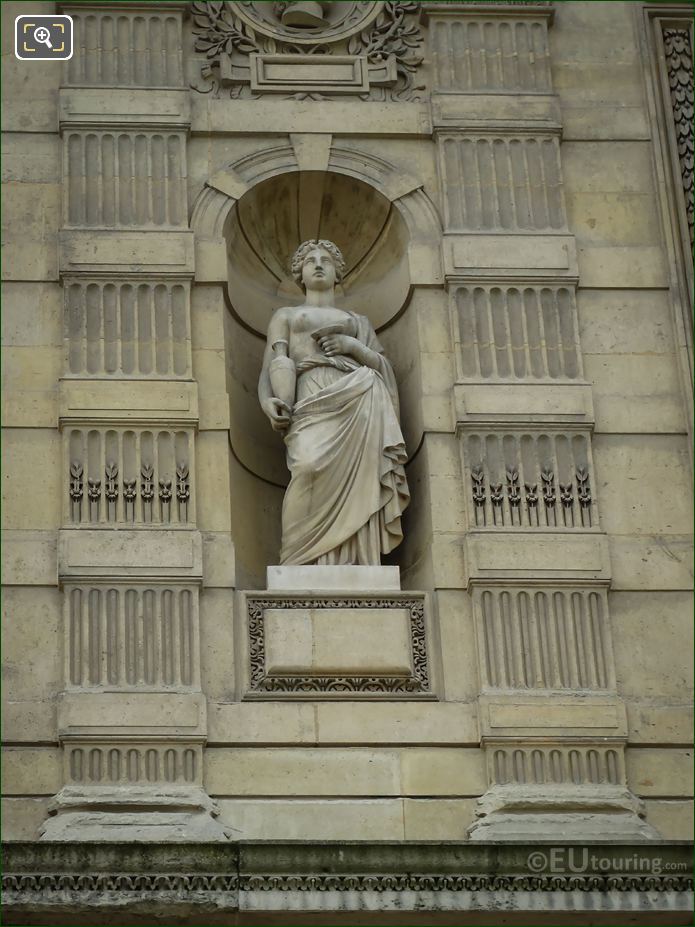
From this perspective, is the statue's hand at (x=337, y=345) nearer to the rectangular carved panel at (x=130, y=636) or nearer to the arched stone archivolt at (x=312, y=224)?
the arched stone archivolt at (x=312, y=224)

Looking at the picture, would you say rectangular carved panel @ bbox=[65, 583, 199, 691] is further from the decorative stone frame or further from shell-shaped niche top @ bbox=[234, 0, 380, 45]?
shell-shaped niche top @ bbox=[234, 0, 380, 45]

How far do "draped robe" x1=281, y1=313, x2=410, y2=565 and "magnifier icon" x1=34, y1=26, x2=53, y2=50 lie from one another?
12.1ft

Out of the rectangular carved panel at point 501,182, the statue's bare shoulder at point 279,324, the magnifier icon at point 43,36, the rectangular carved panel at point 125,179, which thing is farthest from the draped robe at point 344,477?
the magnifier icon at point 43,36

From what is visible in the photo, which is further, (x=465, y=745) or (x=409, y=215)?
(x=409, y=215)

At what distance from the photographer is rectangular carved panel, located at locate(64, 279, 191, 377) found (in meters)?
17.6

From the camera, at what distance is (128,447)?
56.5 ft

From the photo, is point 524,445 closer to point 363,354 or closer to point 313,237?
point 363,354

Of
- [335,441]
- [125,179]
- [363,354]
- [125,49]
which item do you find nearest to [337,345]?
[363,354]

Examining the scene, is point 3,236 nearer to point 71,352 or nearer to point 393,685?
point 71,352

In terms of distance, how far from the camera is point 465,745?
1644 cm

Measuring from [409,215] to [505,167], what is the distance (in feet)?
2.76

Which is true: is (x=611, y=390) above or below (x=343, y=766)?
above

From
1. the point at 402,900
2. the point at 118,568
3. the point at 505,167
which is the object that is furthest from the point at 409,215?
the point at 402,900

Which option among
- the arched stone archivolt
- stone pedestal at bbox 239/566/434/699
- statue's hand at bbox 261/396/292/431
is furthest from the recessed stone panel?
the arched stone archivolt
